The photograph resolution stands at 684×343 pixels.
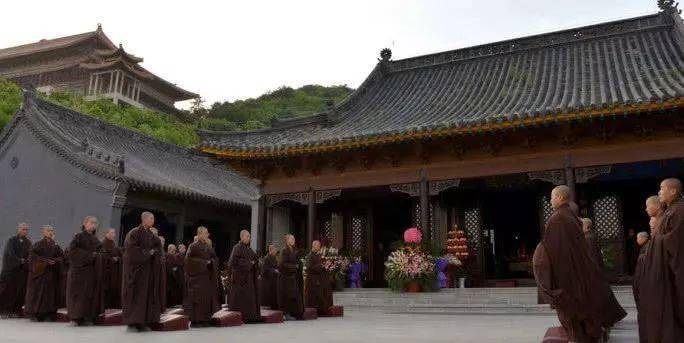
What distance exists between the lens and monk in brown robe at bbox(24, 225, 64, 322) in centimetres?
960

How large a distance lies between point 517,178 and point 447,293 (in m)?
3.68

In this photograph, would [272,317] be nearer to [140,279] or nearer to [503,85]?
[140,279]

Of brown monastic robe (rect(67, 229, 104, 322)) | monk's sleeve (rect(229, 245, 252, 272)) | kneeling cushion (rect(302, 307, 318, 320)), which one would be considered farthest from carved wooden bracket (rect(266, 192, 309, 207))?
brown monastic robe (rect(67, 229, 104, 322))

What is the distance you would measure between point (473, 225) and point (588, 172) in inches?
139

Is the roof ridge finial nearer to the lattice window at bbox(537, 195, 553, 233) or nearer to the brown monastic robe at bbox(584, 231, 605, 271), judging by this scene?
the lattice window at bbox(537, 195, 553, 233)

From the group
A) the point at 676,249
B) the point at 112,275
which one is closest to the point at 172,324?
the point at 112,275

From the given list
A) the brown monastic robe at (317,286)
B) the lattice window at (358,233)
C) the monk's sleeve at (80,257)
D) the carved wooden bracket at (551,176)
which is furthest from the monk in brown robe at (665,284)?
the lattice window at (358,233)

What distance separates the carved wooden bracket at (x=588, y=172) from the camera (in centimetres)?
1227

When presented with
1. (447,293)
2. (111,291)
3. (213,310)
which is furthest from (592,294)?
(111,291)

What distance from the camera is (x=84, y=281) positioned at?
856 cm

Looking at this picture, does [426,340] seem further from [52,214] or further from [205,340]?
[52,214]

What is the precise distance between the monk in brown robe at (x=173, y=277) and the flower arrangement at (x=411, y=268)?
15.0ft

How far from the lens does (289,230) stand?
16688mm

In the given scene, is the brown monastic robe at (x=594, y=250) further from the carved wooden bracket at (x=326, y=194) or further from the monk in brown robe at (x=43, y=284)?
the monk in brown robe at (x=43, y=284)
